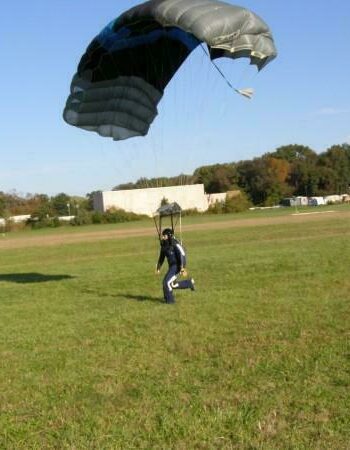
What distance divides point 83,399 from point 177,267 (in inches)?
221

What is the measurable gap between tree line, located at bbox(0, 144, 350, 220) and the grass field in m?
102

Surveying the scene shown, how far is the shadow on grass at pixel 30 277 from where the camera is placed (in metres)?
17.4

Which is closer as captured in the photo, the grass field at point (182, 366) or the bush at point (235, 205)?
the grass field at point (182, 366)

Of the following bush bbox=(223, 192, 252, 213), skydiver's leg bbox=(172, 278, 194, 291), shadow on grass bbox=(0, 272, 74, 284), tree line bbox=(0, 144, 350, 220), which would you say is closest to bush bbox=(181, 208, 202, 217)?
bush bbox=(223, 192, 252, 213)

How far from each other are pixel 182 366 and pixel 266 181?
112 m

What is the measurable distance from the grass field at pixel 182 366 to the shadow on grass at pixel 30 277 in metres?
3.26

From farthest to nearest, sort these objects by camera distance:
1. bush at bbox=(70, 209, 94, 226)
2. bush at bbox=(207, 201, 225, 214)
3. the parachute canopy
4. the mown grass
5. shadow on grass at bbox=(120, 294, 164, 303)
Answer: bush at bbox=(207, 201, 225, 214) < bush at bbox=(70, 209, 94, 226) < the mown grass < shadow on grass at bbox=(120, 294, 164, 303) < the parachute canopy

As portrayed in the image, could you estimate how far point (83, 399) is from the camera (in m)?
5.77

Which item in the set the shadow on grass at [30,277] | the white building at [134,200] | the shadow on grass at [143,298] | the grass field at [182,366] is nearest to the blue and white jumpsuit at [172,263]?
the grass field at [182,366]

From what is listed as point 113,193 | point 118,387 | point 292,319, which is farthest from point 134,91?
point 113,193

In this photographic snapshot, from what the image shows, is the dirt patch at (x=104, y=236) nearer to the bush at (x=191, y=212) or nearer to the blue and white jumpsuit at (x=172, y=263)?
→ the blue and white jumpsuit at (x=172, y=263)

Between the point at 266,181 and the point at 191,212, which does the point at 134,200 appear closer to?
the point at 191,212

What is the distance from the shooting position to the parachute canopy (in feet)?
30.0

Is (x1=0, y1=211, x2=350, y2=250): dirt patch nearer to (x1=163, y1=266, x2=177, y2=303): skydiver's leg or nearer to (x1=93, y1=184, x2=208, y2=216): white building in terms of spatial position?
(x1=163, y1=266, x2=177, y2=303): skydiver's leg
